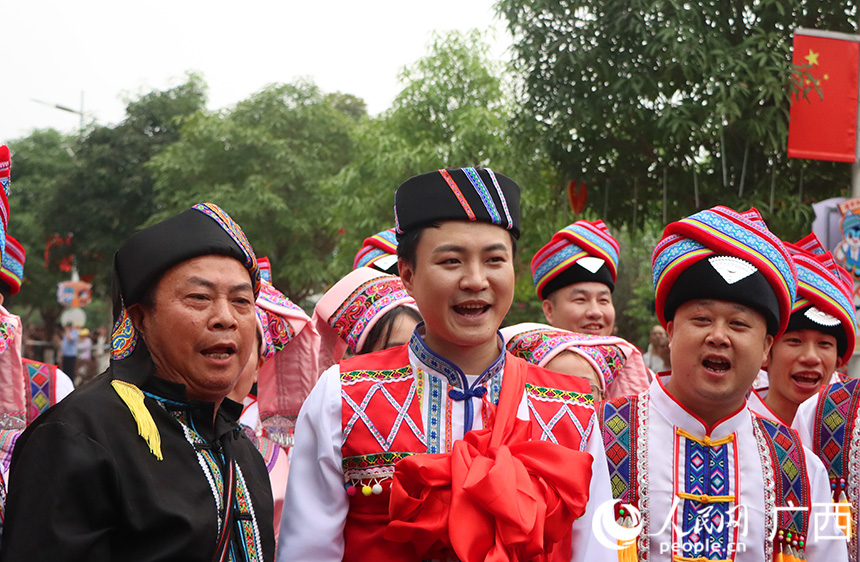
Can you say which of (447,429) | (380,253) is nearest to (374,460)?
(447,429)

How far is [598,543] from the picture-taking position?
2549 mm

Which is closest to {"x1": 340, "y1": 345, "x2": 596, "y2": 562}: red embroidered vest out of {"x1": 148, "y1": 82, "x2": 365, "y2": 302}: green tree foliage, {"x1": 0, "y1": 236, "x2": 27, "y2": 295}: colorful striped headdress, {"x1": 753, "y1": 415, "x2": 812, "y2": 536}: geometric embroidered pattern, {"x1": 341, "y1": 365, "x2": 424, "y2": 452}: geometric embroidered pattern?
{"x1": 341, "y1": 365, "x2": 424, "y2": 452}: geometric embroidered pattern

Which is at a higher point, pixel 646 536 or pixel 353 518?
pixel 353 518

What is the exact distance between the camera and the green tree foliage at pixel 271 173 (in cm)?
2473

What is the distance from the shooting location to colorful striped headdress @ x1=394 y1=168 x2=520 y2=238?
8.34ft

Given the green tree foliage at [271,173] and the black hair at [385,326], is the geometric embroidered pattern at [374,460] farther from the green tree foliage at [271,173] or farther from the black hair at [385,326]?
the green tree foliage at [271,173]

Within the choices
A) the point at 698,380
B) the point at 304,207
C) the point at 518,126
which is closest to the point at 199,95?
the point at 304,207

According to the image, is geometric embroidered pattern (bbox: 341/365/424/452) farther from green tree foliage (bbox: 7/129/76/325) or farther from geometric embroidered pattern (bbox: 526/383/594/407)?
green tree foliage (bbox: 7/129/76/325)

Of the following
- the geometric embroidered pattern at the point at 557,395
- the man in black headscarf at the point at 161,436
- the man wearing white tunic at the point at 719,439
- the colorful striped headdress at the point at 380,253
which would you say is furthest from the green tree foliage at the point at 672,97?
the man in black headscarf at the point at 161,436

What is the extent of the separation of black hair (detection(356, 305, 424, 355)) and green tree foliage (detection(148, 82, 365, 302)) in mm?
20721

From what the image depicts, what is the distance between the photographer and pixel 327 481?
97.7 inches

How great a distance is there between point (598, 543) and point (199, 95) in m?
30.8

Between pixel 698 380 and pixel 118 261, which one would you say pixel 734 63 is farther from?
pixel 118 261

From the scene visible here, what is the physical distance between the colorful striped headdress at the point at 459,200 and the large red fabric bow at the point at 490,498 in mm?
626
